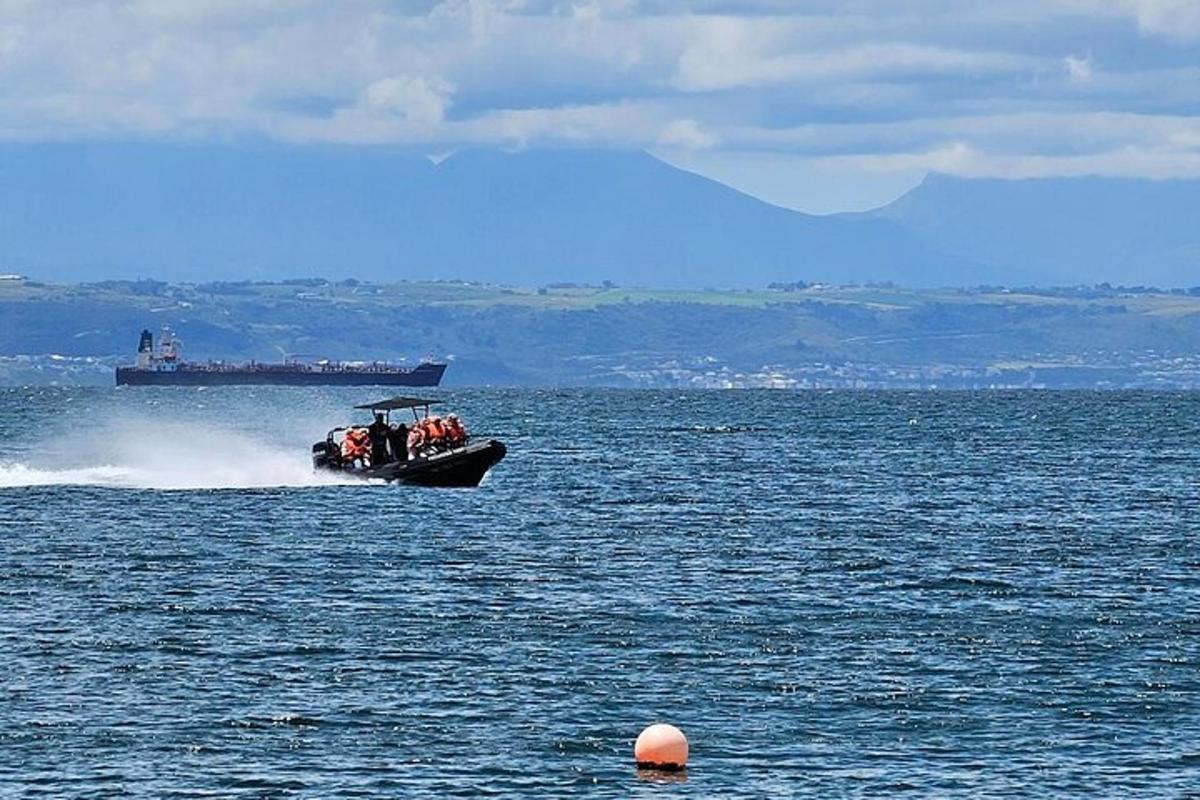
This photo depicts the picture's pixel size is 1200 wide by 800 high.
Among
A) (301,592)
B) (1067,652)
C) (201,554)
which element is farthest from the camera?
(201,554)

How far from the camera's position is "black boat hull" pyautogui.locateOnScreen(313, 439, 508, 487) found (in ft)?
336

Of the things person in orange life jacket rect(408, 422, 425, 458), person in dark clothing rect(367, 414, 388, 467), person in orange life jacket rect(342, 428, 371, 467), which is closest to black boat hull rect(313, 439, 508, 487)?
person in dark clothing rect(367, 414, 388, 467)

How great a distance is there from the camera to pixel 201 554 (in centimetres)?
7625

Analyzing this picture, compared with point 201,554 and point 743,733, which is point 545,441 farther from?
point 743,733

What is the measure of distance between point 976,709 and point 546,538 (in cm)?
3691

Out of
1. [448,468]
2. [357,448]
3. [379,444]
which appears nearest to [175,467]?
[357,448]

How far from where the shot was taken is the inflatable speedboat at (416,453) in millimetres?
102500

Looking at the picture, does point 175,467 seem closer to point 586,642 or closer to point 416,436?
point 416,436

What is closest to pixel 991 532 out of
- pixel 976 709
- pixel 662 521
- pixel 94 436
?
pixel 662 521

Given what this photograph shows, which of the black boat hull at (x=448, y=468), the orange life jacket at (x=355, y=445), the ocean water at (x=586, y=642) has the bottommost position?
the ocean water at (x=586, y=642)

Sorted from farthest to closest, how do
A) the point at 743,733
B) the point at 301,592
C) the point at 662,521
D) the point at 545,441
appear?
the point at 545,441
the point at 662,521
the point at 301,592
the point at 743,733

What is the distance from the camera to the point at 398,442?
4058 inches

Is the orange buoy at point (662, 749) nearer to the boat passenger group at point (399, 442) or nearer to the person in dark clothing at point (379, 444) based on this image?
the boat passenger group at point (399, 442)

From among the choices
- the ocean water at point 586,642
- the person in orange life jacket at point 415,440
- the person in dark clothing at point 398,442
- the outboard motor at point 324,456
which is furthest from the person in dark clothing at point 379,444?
the outboard motor at point 324,456
